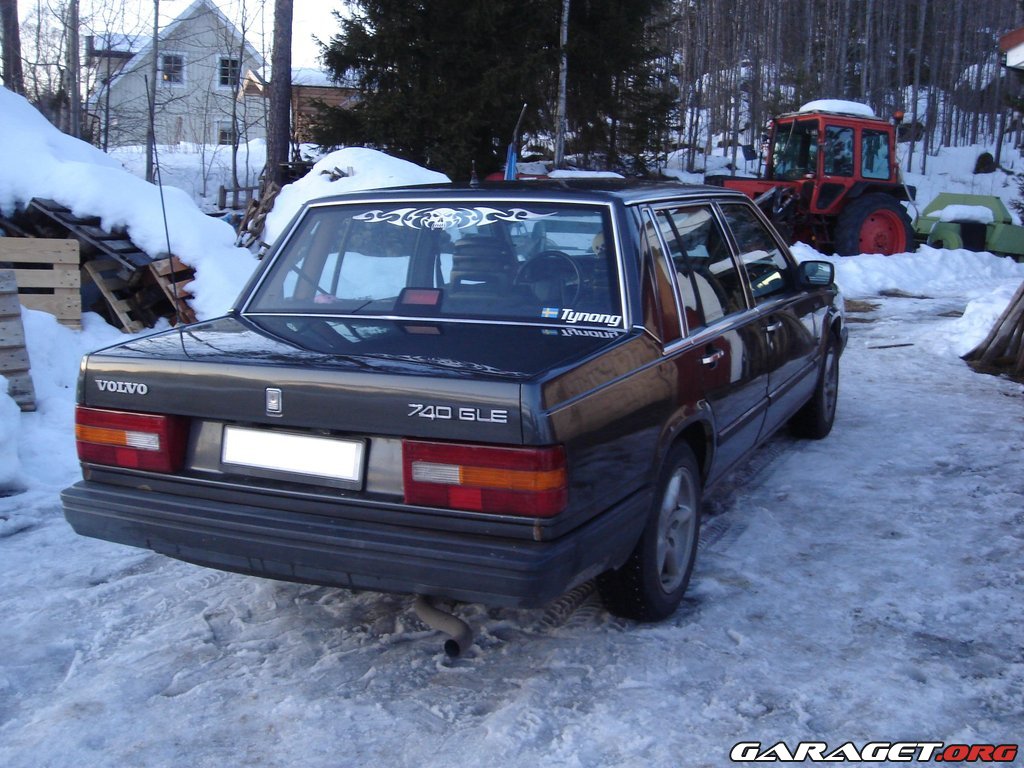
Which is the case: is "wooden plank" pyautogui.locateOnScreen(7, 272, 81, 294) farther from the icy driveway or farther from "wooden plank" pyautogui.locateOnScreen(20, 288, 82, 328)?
the icy driveway

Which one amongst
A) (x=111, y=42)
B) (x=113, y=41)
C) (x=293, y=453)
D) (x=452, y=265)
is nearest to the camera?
(x=293, y=453)

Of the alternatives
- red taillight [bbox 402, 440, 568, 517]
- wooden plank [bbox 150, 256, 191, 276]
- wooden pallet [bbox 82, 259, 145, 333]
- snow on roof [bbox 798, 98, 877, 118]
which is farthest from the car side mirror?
snow on roof [bbox 798, 98, 877, 118]

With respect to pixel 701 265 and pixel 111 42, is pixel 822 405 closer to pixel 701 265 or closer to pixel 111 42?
pixel 701 265

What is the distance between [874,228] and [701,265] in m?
13.5

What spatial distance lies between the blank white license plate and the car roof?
1307 millimetres

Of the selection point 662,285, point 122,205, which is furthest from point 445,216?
point 122,205

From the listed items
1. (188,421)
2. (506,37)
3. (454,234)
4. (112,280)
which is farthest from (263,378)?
(506,37)

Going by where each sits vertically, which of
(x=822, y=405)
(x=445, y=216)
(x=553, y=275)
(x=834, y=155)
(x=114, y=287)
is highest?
(x=834, y=155)

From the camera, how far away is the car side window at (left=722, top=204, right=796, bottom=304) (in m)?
4.48

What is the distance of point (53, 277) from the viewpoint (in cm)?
764

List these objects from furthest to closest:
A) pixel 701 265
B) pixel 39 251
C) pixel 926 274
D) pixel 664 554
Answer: pixel 926 274 < pixel 39 251 < pixel 701 265 < pixel 664 554

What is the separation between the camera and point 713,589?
3.69 m

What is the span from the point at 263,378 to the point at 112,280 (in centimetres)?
621

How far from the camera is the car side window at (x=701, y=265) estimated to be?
367 cm
